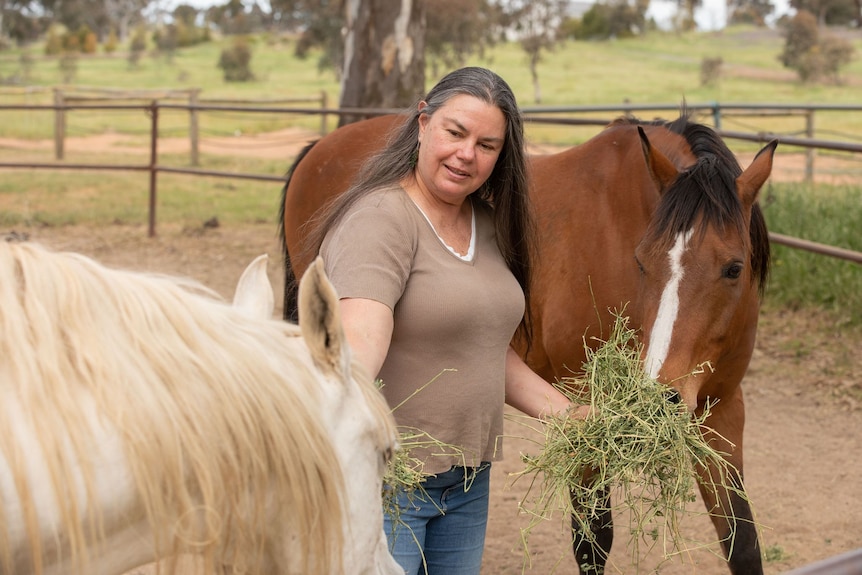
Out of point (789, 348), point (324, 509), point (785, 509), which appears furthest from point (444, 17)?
point (324, 509)

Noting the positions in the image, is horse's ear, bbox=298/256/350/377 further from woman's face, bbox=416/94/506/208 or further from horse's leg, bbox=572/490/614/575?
horse's leg, bbox=572/490/614/575

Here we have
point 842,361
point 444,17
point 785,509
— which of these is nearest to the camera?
point 785,509

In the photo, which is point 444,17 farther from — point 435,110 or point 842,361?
point 435,110

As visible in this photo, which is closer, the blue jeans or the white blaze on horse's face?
the blue jeans

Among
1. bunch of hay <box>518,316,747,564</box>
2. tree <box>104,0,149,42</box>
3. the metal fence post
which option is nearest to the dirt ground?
bunch of hay <box>518,316,747,564</box>

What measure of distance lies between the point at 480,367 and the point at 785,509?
236cm

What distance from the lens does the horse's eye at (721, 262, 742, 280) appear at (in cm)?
237

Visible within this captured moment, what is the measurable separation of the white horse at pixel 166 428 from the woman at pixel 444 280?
0.46 meters

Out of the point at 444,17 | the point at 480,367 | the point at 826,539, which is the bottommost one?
the point at 826,539

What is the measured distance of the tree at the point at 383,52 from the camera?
8.03 metres

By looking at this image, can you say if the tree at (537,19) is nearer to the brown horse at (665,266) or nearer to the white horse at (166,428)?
Answer: the brown horse at (665,266)

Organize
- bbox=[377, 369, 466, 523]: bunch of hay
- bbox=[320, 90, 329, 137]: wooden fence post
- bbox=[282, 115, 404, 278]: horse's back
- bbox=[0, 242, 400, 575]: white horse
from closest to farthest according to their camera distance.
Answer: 1. bbox=[0, 242, 400, 575]: white horse
2. bbox=[377, 369, 466, 523]: bunch of hay
3. bbox=[282, 115, 404, 278]: horse's back
4. bbox=[320, 90, 329, 137]: wooden fence post

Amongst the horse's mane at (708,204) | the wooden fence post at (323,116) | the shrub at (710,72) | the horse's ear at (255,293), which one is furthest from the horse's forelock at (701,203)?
the shrub at (710,72)

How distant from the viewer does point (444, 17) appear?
25000 millimetres
